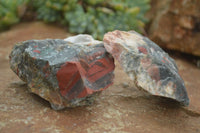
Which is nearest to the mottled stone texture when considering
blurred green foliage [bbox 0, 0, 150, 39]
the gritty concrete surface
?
blurred green foliage [bbox 0, 0, 150, 39]

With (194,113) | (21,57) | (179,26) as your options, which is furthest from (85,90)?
(179,26)

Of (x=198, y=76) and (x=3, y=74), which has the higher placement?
(x=3, y=74)

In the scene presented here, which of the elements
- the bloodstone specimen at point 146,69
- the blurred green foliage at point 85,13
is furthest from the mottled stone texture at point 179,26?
the bloodstone specimen at point 146,69

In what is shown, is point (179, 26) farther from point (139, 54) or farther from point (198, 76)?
point (139, 54)

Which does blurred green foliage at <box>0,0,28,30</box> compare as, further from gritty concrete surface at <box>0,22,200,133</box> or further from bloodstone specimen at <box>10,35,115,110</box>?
bloodstone specimen at <box>10,35,115,110</box>

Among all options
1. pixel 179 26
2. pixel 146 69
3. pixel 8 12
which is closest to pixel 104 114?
pixel 146 69

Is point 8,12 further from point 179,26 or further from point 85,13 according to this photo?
point 179,26
